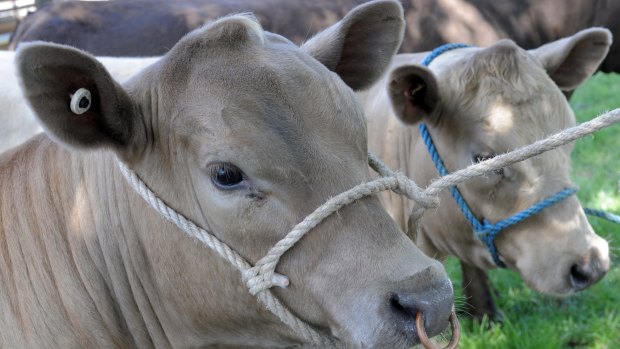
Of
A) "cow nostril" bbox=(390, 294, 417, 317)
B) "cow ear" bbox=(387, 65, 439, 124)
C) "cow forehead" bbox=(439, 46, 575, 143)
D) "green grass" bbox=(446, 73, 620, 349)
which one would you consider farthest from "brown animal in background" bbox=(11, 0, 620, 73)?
"cow nostril" bbox=(390, 294, 417, 317)

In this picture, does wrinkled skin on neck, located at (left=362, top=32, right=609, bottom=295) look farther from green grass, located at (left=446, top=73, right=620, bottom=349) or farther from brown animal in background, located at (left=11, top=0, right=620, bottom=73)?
brown animal in background, located at (left=11, top=0, right=620, bottom=73)

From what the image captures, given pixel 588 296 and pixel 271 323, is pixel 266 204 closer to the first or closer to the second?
pixel 271 323

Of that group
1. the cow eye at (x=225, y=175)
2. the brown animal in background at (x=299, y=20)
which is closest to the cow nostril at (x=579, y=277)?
the cow eye at (x=225, y=175)

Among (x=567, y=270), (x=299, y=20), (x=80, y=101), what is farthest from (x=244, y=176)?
(x=299, y=20)

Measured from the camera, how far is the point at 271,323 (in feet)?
7.18

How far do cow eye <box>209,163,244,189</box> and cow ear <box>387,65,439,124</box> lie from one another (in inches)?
62.9

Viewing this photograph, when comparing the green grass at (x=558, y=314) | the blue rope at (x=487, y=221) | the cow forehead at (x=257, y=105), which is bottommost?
the green grass at (x=558, y=314)

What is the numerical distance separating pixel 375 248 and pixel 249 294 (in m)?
0.43

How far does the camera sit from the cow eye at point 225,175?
2029 millimetres

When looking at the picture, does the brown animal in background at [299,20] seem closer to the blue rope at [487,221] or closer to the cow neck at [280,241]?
the blue rope at [487,221]

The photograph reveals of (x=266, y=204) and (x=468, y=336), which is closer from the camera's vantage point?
(x=266, y=204)

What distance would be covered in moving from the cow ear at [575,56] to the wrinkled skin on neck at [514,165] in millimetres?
172

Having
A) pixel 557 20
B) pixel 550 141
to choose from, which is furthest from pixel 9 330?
pixel 557 20

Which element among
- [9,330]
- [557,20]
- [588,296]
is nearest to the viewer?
[9,330]
